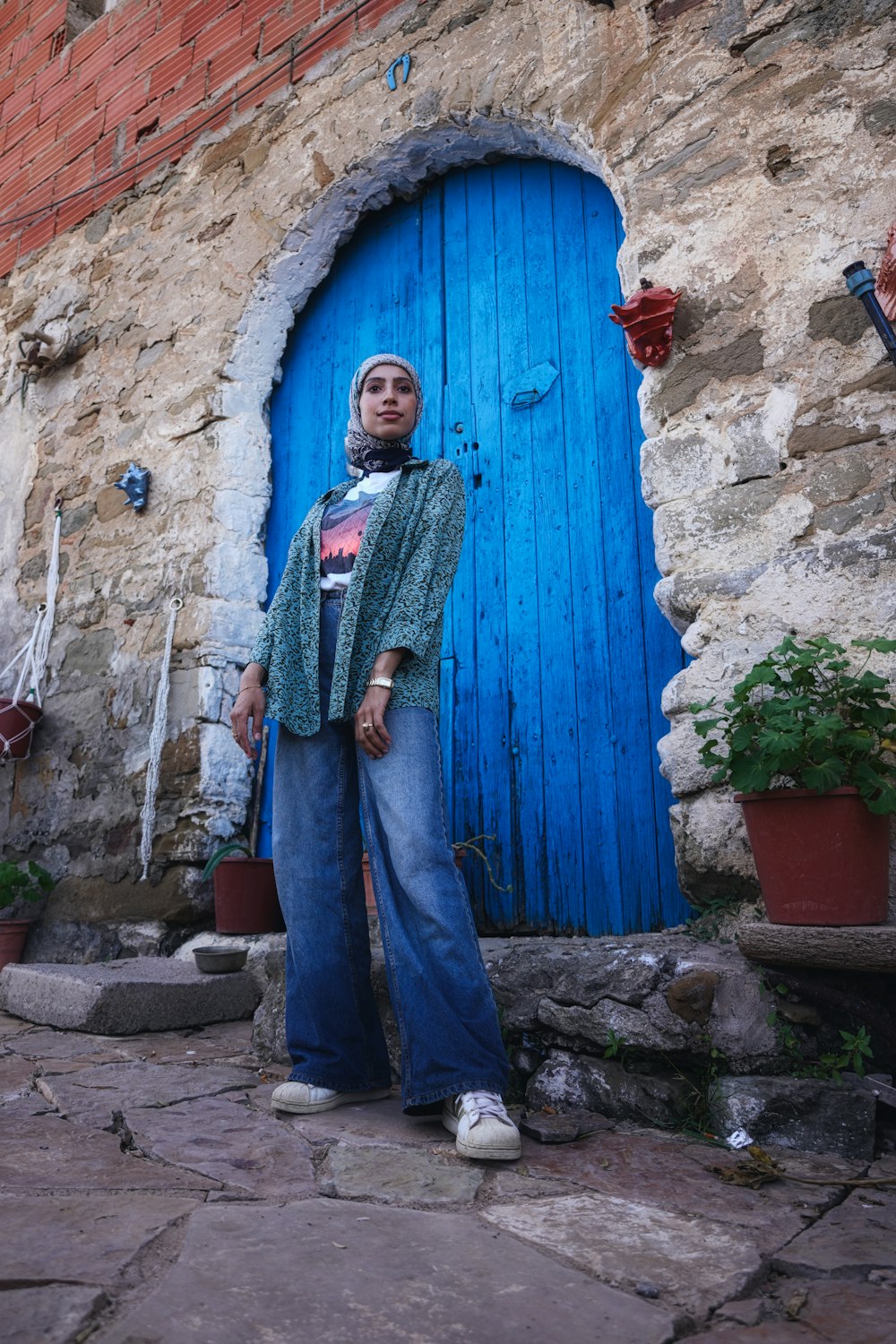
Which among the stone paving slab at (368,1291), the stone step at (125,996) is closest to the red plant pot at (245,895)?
the stone step at (125,996)

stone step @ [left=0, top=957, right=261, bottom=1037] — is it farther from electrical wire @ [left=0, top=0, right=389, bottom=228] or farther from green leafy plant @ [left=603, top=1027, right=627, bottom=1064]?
electrical wire @ [left=0, top=0, right=389, bottom=228]

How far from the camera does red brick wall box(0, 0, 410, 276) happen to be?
13.3 feet

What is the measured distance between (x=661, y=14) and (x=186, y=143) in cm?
238

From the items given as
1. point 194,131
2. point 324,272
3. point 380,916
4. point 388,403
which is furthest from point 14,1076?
point 194,131

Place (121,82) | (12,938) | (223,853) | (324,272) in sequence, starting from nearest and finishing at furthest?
(223,853), (12,938), (324,272), (121,82)

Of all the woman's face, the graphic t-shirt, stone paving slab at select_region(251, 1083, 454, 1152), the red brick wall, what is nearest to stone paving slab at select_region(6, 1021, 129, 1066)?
stone paving slab at select_region(251, 1083, 454, 1152)

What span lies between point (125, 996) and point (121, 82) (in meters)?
4.49

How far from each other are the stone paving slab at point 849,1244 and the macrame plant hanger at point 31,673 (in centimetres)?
362

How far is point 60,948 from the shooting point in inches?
149

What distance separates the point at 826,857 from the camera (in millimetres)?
1822

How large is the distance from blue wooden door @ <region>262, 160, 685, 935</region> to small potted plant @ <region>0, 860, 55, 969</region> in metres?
1.00

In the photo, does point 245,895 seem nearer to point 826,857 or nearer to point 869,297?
point 826,857

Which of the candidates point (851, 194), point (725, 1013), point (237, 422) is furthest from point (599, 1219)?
point (237, 422)

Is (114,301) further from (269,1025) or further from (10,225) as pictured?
(269,1025)
